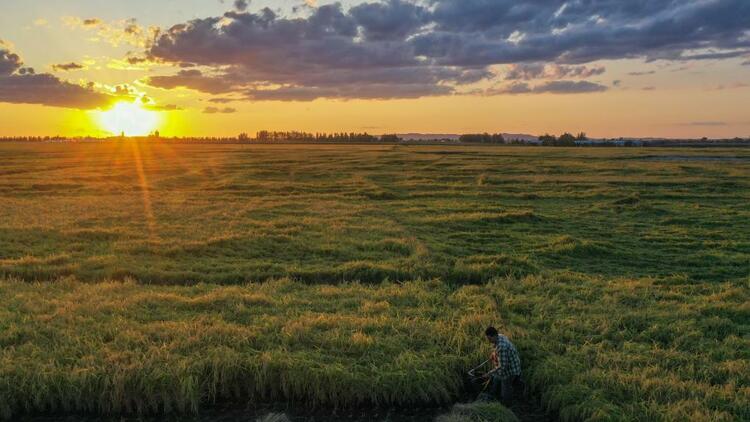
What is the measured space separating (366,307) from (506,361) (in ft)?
13.8

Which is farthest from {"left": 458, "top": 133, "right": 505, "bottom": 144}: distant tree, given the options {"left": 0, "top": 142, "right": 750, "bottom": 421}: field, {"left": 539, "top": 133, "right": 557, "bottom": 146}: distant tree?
{"left": 0, "top": 142, "right": 750, "bottom": 421}: field

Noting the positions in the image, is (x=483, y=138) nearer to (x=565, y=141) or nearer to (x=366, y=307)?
(x=565, y=141)

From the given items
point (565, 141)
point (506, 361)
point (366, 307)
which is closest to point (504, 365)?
point (506, 361)

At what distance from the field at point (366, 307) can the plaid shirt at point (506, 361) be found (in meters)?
0.61

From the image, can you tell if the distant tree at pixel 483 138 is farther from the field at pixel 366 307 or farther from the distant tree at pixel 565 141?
the field at pixel 366 307

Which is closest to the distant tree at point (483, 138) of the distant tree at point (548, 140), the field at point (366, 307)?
the distant tree at point (548, 140)

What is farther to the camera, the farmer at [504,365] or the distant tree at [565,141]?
the distant tree at [565,141]

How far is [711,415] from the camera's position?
8.05 metres

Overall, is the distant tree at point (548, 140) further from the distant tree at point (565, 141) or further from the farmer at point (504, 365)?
the farmer at point (504, 365)

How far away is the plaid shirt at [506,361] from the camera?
9219 millimetres

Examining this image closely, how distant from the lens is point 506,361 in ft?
30.3

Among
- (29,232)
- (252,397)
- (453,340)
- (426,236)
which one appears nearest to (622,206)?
(426,236)

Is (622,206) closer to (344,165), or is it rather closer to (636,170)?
(636,170)

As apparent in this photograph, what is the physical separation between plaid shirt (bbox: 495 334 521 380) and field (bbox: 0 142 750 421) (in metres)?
0.61
